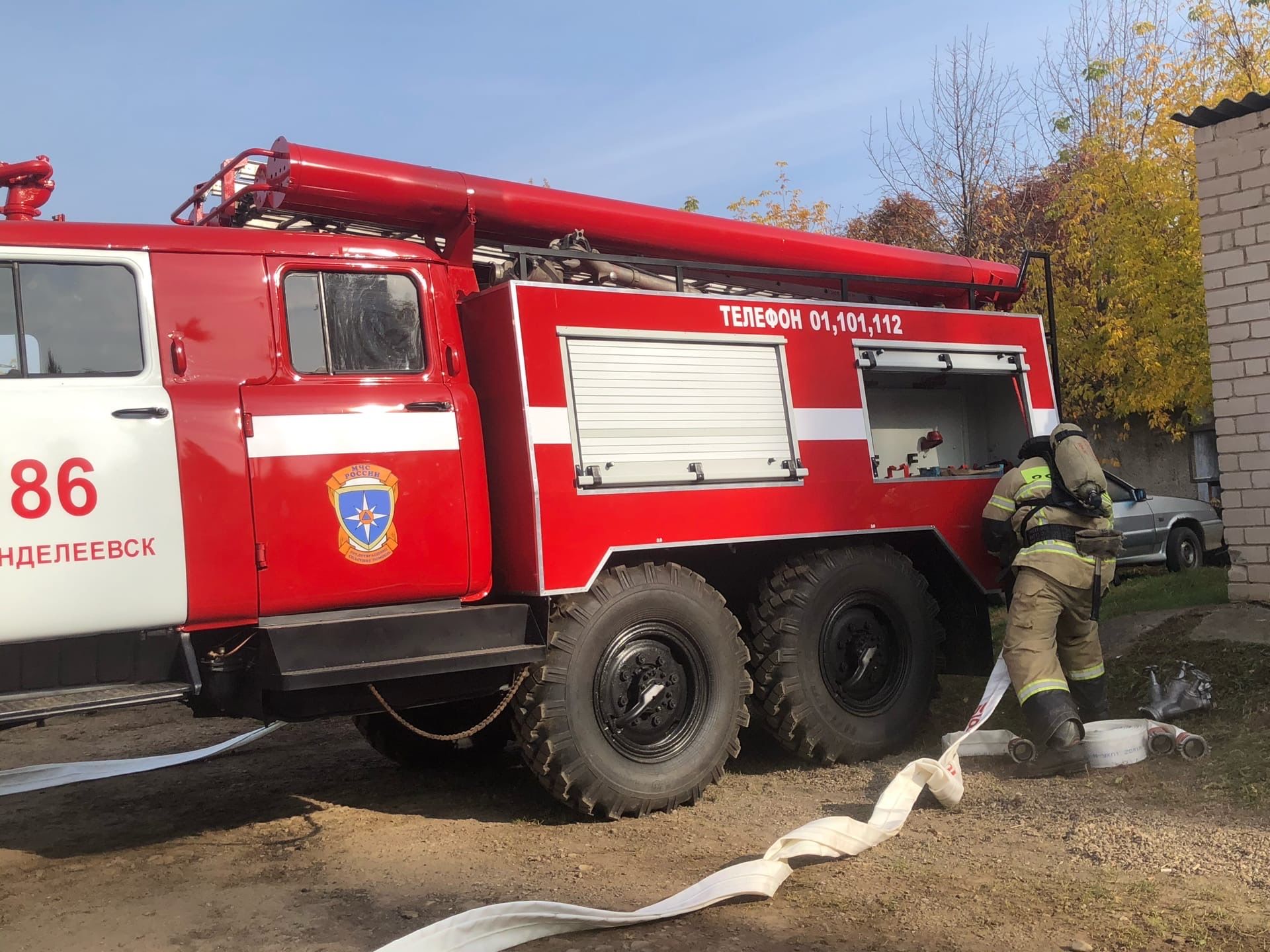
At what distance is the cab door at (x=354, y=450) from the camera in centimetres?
486

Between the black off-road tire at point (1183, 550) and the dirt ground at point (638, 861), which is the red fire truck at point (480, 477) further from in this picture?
the black off-road tire at point (1183, 550)

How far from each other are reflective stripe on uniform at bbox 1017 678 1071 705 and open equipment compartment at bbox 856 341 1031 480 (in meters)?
1.49

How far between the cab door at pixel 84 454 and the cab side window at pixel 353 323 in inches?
25.0

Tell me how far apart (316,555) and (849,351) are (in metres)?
3.52

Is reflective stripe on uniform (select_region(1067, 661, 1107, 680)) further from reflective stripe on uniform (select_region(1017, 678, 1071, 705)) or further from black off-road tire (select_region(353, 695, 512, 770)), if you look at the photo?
black off-road tire (select_region(353, 695, 512, 770))

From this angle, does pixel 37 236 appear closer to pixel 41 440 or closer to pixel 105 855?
pixel 41 440

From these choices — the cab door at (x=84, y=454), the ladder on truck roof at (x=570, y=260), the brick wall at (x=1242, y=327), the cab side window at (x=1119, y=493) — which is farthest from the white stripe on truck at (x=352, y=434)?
the cab side window at (x=1119, y=493)

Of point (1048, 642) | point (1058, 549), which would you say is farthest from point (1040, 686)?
point (1058, 549)

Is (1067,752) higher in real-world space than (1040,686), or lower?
lower

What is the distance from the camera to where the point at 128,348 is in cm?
471

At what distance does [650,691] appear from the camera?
18.5 ft

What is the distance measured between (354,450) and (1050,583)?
3.88m

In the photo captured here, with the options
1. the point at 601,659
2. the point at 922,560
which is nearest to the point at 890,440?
the point at 922,560

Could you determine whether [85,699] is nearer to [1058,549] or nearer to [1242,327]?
[1058,549]
